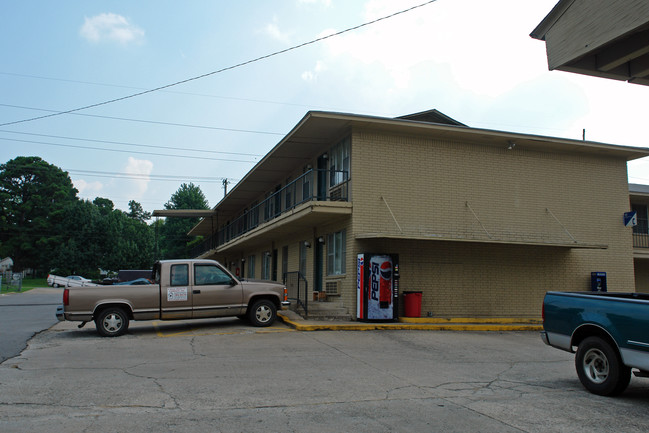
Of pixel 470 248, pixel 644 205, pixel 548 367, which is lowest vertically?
pixel 548 367

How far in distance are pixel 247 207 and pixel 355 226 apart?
19.3 meters

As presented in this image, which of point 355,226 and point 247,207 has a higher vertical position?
point 247,207

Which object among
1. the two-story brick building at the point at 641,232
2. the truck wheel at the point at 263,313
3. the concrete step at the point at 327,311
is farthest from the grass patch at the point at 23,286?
the two-story brick building at the point at 641,232

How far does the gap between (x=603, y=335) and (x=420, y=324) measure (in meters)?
7.97

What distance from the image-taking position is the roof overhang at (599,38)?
590cm

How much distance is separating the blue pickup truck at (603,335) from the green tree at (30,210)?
73.9m

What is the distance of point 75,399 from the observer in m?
6.61

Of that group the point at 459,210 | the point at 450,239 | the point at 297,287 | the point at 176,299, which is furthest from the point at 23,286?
the point at 450,239

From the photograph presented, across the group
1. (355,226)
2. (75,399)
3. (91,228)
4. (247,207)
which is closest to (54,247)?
(91,228)

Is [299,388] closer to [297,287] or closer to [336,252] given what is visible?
[297,287]

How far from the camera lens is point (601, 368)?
730 cm

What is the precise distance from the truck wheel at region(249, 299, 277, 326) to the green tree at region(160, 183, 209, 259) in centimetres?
6709

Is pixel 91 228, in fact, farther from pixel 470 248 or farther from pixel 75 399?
pixel 75 399

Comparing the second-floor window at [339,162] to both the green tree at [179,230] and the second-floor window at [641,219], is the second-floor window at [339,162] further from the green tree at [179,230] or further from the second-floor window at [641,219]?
the green tree at [179,230]
